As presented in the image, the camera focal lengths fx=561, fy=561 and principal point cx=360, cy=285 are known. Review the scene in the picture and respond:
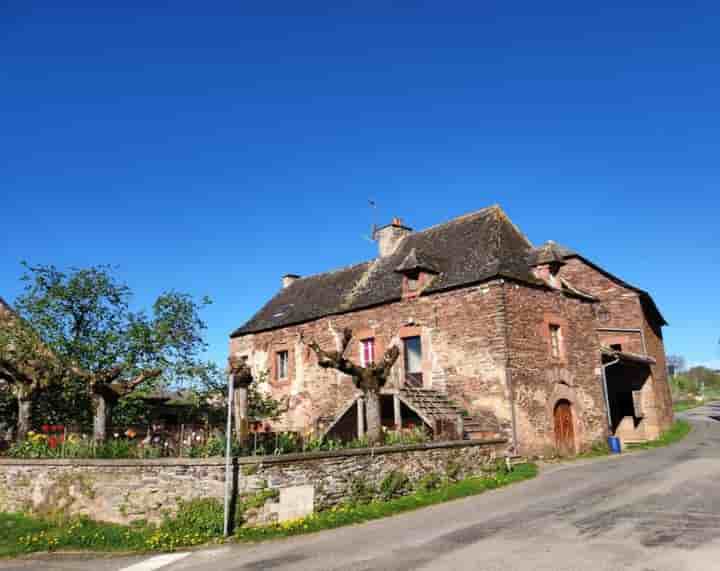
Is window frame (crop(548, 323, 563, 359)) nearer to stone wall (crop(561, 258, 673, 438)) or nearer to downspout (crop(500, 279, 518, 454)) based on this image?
downspout (crop(500, 279, 518, 454))

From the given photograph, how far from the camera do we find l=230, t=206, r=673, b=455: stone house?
57.9 ft

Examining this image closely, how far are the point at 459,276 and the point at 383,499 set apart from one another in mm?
9321

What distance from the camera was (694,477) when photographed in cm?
1270

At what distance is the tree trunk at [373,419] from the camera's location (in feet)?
44.4

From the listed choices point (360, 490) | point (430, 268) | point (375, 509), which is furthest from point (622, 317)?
point (375, 509)

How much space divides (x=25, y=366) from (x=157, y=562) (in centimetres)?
1017

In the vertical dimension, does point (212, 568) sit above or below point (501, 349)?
below

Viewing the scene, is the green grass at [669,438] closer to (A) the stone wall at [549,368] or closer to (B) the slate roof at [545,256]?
(A) the stone wall at [549,368]

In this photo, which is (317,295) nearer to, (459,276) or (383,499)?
(459,276)

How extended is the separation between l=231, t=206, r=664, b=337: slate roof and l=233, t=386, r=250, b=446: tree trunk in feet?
30.4

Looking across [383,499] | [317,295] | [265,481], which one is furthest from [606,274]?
[265,481]

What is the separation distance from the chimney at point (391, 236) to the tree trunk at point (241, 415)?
13861 mm

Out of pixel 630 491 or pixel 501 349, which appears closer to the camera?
pixel 630 491

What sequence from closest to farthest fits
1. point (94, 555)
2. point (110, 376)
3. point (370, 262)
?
point (94, 555), point (110, 376), point (370, 262)
